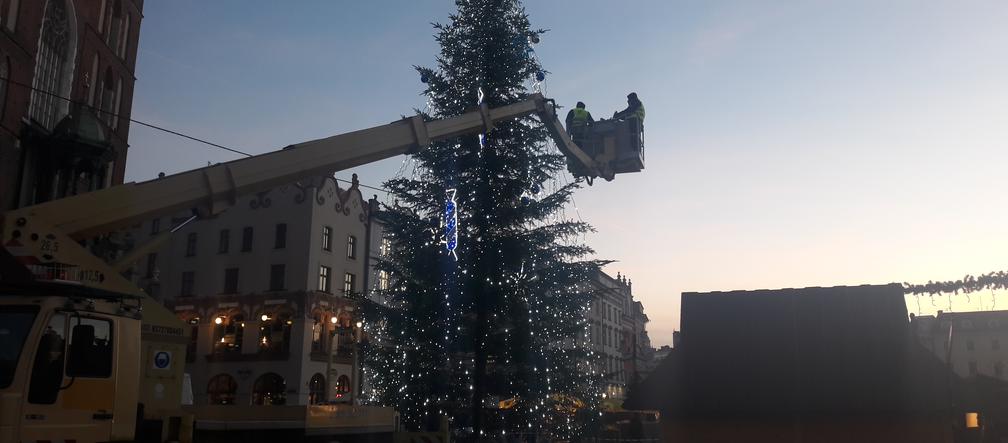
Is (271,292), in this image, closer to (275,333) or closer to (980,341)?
(275,333)

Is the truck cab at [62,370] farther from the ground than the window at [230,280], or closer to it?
closer to it

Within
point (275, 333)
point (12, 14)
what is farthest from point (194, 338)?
point (12, 14)

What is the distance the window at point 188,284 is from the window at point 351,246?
972cm

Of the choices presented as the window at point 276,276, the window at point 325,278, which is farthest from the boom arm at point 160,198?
the window at point 276,276

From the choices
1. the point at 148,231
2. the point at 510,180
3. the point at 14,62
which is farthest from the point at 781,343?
the point at 148,231

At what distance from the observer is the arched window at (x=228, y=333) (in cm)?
4553

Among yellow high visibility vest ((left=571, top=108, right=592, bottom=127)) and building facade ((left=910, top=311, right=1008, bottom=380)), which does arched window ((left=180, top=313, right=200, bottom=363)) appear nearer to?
yellow high visibility vest ((left=571, top=108, right=592, bottom=127))

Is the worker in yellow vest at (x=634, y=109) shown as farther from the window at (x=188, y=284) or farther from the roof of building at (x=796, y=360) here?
the window at (x=188, y=284)

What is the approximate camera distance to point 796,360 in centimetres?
1872

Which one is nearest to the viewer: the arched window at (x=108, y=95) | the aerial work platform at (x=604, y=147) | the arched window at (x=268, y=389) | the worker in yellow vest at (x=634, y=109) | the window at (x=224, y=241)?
the worker in yellow vest at (x=634, y=109)

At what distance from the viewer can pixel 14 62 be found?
1978 cm

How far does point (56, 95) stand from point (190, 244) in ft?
106

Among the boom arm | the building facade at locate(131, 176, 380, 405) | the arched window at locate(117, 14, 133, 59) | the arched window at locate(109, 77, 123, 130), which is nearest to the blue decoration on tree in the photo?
the boom arm

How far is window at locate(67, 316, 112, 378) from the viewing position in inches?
339
